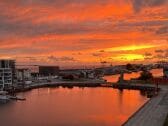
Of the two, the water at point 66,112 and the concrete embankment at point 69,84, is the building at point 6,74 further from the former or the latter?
the water at point 66,112

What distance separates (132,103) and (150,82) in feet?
86.5

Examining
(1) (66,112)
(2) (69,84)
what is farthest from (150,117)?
(2) (69,84)

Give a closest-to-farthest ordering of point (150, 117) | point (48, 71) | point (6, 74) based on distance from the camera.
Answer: point (150, 117)
point (6, 74)
point (48, 71)

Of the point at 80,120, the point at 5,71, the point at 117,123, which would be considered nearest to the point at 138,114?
the point at 117,123

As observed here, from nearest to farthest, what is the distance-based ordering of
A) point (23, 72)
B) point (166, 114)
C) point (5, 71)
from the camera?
point (166, 114), point (5, 71), point (23, 72)

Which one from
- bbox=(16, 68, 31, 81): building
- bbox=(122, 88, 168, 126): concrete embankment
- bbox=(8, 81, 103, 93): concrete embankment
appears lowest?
bbox=(122, 88, 168, 126): concrete embankment

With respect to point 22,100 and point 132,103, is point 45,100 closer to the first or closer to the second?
point 22,100

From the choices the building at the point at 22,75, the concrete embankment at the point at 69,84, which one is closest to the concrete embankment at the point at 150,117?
the concrete embankment at the point at 69,84

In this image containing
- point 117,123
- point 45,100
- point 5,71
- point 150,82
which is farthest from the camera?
point 150,82

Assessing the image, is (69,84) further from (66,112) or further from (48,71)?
(66,112)

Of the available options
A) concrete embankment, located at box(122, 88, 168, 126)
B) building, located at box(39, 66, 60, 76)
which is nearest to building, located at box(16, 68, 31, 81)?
building, located at box(39, 66, 60, 76)

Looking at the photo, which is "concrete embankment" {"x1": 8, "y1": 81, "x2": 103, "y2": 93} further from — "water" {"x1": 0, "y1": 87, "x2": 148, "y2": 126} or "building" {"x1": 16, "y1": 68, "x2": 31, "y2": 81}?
"water" {"x1": 0, "y1": 87, "x2": 148, "y2": 126}

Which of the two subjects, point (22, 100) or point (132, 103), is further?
point (22, 100)

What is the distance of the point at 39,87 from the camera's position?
3278 inches
